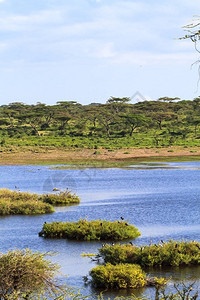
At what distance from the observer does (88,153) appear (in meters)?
78.2

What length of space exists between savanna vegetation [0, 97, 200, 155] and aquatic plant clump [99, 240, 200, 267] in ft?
181

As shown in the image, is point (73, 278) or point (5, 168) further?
point (5, 168)

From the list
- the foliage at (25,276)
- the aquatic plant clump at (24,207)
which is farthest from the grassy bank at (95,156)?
the foliage at (25,276)

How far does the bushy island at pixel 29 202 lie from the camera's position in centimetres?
3600

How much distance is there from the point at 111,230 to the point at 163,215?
791 cm

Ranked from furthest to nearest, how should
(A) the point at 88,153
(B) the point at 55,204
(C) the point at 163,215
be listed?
1. (A) the point at 88,153
2. (B) the point at 55,204
3. (C) the point at 163,215

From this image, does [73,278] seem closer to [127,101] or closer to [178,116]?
[178,116]

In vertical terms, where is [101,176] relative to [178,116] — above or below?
below

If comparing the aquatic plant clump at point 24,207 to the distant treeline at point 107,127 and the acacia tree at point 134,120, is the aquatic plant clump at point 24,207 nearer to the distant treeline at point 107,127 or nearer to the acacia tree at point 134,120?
the distant treeline at point 107,127

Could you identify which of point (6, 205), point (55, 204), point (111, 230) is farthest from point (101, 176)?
point (111, 230)

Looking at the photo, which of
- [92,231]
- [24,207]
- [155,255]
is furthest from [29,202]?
[155,255]

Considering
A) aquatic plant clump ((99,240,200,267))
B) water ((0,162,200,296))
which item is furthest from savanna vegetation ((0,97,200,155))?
aquatic plant clump ((99,240,200,267))

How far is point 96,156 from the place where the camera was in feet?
250

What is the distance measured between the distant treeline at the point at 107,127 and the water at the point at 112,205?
18.4 meters
